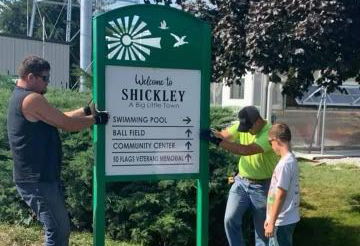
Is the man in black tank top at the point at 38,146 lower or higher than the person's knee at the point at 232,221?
higher

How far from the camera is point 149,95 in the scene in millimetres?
4246

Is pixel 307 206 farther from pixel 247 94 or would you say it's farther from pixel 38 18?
pixel 38 18

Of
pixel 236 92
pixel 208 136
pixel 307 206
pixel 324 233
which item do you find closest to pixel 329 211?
pixel 307 206

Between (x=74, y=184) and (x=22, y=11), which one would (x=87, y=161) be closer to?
(x=74, y=184)

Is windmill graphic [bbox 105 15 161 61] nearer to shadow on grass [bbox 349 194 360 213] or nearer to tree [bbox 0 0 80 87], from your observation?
shadow on grass [bbox 349 194 360 213]

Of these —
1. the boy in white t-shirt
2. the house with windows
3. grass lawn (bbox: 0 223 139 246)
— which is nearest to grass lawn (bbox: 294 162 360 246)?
grass lawn (bbox: 0 223 139 246)

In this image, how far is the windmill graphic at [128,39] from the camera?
4.12m

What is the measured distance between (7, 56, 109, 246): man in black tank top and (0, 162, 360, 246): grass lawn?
171 centimetres

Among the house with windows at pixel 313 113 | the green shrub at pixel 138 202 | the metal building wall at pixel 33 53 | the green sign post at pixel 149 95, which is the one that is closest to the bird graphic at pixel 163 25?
the green sign post at pixel 149 95

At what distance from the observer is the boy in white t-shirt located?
4324mm

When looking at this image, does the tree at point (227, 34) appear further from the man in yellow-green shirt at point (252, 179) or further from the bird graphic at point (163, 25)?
the bird graphic at point (163, 25)

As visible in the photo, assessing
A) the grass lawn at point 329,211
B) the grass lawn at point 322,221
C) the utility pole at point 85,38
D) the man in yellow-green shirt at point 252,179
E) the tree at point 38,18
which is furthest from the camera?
the tree at point 38,18

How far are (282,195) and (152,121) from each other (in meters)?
1.14

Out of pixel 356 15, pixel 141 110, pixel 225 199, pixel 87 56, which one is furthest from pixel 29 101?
pixel 87 56
